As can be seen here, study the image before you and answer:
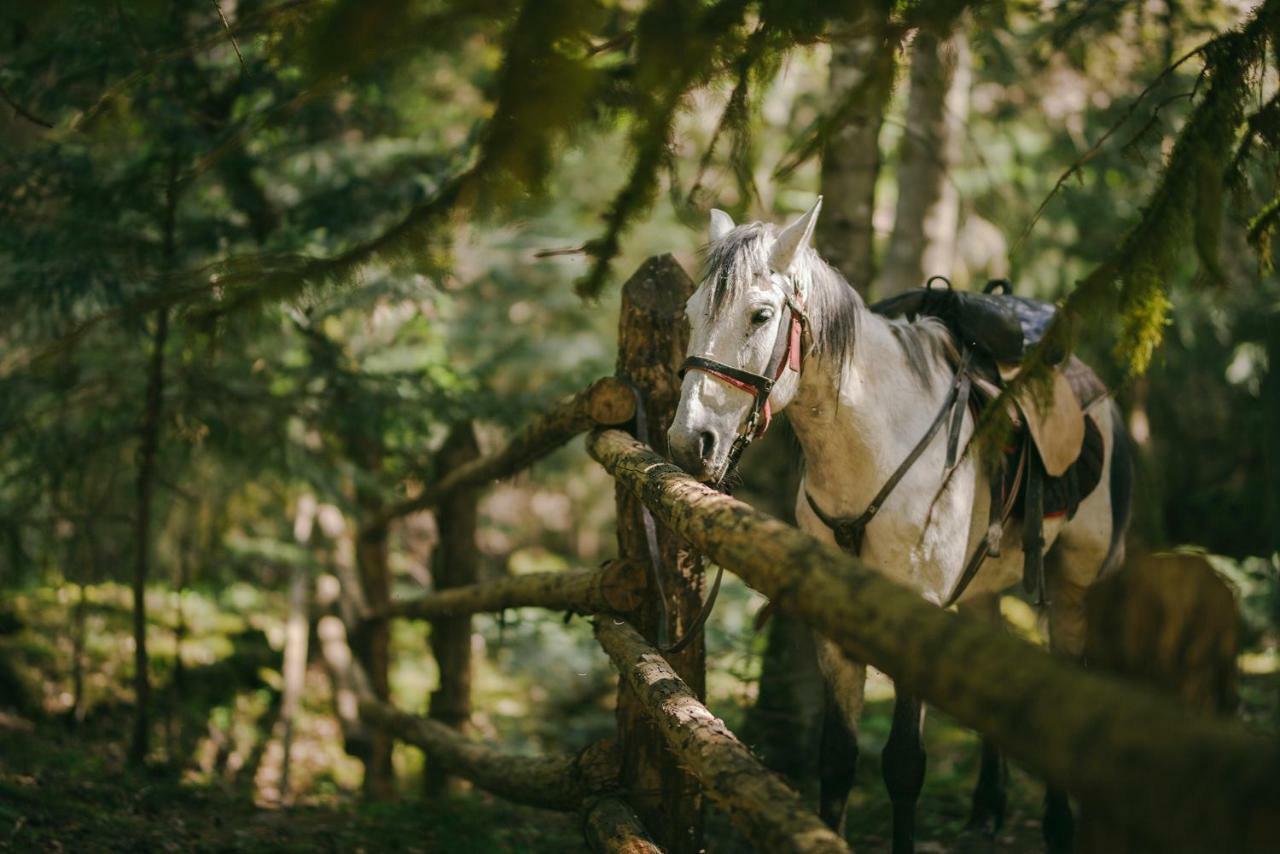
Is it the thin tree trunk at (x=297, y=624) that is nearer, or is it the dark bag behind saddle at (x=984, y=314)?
the dark bag behind saddle at (x=984, y=314)

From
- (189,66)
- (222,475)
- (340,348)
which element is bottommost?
(222,475)

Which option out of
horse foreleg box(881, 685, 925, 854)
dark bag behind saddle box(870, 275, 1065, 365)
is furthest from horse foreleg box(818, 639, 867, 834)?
dark bag behind saddle box(870, 275, 1065, 365)

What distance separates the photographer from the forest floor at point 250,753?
4.70 metres

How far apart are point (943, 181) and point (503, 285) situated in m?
7.01

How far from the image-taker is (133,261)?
6242mm

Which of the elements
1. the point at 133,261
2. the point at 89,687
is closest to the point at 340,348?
the point at 133,261

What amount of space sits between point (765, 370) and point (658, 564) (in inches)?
30.9

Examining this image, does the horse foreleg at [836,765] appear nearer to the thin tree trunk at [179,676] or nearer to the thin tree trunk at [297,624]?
the thin tree trunk at [179,676]

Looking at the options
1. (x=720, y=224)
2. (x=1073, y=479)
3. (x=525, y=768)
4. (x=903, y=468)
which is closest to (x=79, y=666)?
(x=525, y=768)

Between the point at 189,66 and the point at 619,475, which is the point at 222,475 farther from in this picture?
the point at 619,475

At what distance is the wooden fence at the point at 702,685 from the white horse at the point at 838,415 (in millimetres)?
353

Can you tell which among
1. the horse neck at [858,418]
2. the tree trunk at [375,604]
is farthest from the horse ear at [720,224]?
the tree trunk at [375,604]

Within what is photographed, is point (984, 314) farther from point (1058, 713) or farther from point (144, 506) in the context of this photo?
point (144, 506)

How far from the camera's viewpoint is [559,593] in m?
4.21
